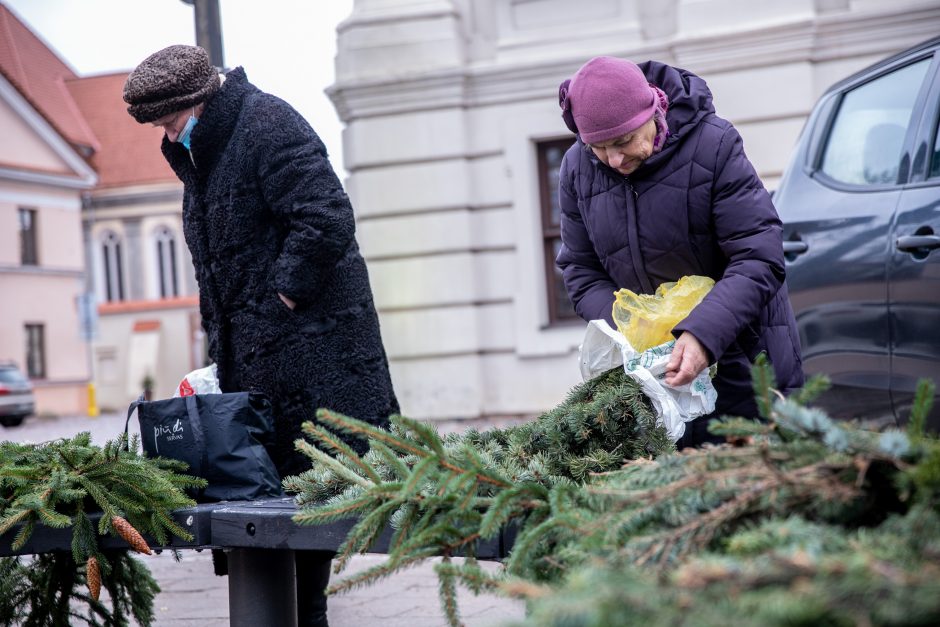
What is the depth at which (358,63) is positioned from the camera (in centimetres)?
1235

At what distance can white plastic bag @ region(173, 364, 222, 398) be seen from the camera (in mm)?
3441

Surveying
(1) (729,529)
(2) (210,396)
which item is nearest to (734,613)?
(1) (729,529)


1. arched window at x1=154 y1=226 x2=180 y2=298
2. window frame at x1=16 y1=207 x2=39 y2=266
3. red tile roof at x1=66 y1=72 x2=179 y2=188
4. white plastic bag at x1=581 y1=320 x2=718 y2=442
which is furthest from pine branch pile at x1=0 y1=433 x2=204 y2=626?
arched window at x1=154 y1=226 x2=180 y2=298

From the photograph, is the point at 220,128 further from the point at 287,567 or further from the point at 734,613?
the point at 734,613

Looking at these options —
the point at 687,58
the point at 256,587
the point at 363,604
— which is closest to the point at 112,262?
the point at 687,58

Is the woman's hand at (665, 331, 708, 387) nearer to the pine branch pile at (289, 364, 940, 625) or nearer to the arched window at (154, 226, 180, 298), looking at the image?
the pine branch pile at (289, 364, 940, 625)

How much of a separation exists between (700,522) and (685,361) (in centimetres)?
104

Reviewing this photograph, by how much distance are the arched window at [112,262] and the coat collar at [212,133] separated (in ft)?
178

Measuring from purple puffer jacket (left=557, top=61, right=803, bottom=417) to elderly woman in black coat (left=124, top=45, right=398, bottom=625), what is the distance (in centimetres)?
88

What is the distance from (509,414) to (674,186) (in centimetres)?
956

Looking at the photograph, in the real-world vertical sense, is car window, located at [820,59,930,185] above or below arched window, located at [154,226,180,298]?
below

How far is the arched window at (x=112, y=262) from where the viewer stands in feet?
184

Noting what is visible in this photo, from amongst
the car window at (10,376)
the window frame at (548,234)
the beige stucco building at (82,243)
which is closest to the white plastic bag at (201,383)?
the window frame at (548,234)

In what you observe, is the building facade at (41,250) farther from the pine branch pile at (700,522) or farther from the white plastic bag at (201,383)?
the pine branch pile at (700,522)
